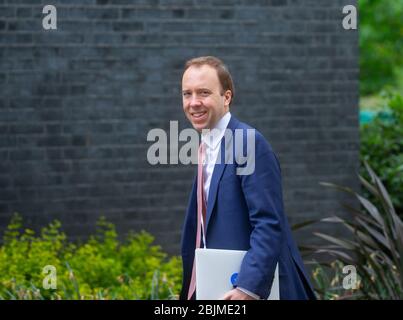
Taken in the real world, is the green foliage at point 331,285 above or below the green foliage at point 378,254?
below

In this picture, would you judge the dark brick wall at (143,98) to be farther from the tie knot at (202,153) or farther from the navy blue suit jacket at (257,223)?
the navy blue suit jacket at (257,223)

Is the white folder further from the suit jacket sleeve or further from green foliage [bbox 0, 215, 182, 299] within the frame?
green foliage [bbox 0, 215, 182, 299]

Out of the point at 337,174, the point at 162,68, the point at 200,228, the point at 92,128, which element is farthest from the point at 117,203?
the point at 200,228

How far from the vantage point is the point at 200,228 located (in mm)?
4293

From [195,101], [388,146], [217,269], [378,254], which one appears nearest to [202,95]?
[195,101]

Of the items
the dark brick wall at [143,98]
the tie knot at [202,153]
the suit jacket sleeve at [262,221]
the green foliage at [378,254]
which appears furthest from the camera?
the dark brick wall at [143,98]

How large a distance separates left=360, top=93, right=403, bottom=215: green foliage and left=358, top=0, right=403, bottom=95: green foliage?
1893 cm

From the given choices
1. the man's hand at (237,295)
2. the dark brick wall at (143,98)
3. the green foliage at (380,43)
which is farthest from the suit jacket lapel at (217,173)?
the green foliage at (380,43)

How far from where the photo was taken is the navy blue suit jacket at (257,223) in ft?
13.1

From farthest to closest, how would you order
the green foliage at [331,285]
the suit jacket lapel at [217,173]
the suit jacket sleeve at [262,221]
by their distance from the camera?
the green foliage at [331,285] → the suit jacket lapel at [217,173] → the suit jacket sleeve at [262,221]

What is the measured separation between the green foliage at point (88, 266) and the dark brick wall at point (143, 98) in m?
Result: 0.18

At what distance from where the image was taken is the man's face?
4.21 m

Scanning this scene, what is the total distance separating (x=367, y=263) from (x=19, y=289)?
99.8 inches

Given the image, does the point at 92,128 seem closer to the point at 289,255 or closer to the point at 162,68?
the point at 162,68
